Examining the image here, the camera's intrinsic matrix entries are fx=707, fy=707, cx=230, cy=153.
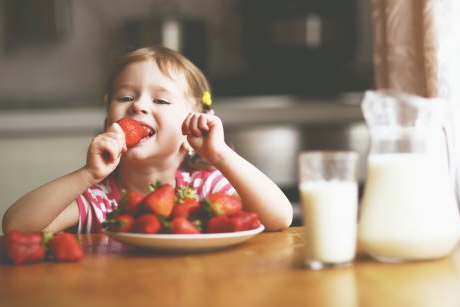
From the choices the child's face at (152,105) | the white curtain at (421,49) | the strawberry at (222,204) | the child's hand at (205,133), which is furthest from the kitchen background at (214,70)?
the strawberry at (222,204)

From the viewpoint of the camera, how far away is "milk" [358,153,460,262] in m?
0.95

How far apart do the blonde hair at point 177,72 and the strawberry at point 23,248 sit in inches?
28.0

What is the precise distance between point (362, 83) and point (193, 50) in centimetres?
78

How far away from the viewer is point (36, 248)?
104cm

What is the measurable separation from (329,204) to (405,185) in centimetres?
11

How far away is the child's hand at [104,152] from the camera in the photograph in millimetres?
1249

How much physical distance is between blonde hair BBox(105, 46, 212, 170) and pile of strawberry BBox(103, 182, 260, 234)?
1.95 feet

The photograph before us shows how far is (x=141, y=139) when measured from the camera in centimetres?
159

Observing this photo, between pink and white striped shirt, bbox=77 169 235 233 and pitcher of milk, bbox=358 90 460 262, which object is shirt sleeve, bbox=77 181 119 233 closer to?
pink and white striped shirt, bbox=77 169 235 233

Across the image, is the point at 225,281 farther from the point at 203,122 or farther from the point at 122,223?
the point at 203,122

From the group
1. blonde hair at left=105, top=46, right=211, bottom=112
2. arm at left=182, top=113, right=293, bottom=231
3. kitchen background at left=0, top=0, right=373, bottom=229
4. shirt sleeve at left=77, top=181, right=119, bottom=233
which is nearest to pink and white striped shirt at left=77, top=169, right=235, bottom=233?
shirt sleeve at left=77, top=181, right=119, bottom=233

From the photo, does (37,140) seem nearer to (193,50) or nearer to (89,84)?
(89,84)

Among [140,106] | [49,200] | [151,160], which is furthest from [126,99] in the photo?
[49,200]

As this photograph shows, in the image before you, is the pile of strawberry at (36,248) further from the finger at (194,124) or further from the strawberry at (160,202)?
the finger at (194,124)
